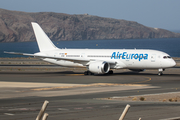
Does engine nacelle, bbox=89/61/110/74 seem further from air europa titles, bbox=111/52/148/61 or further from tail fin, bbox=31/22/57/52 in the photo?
tail fin, bbox=31/22/57/52

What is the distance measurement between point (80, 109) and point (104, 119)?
3141 mm

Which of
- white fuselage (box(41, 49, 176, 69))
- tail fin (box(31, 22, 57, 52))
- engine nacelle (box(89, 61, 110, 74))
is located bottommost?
engine nacelle (box(89, 61, 110, 74))

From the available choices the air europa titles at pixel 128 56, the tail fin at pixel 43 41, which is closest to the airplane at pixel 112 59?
the air europa titles at pixel 128 56

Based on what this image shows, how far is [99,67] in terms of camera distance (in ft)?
147

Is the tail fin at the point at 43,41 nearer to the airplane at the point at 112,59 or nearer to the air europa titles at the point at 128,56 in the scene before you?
the airplane at the point at 112,59

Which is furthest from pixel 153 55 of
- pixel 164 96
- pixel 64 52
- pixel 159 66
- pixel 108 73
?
pixel 164 96

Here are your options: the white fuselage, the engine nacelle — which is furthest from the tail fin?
the engine nacelle

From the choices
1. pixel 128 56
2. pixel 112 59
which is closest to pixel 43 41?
pixel 112 59

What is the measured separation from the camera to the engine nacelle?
44.7 meters

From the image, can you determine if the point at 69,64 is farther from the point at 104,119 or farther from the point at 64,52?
the point at 104,119

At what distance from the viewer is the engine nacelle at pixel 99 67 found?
4469 cm

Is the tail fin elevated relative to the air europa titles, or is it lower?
elevated

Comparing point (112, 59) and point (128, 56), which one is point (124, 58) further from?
point (112, 59)

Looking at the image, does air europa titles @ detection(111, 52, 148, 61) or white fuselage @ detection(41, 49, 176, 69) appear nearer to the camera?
white fuselage @ detection(41, 49, 176, 69)
